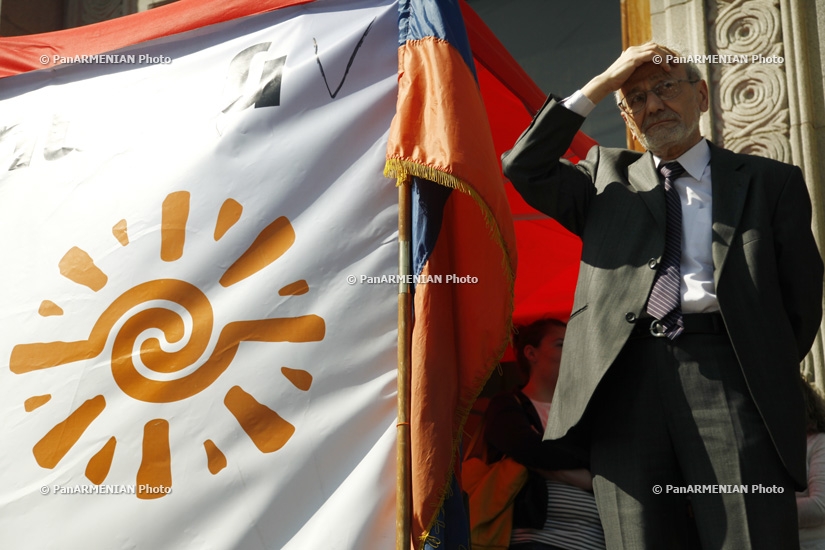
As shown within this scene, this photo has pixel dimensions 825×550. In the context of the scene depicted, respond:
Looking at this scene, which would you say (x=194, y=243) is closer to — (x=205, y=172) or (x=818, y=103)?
(x=205, y=172)

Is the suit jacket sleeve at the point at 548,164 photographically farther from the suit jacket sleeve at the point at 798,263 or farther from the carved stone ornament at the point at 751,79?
the carved stone ornament at the point at 751,79

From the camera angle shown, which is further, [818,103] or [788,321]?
[818,103]

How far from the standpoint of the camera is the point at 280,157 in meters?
3.66

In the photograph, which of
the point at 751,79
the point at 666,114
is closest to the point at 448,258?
the point at 666,114

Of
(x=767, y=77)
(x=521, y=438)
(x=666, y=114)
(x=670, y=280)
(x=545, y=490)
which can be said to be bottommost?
(x=545, y=490)

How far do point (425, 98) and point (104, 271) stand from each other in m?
1.36

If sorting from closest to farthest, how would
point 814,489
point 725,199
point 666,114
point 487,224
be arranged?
point 725,199 → point 666,114 → point 487,224 → point 814,489

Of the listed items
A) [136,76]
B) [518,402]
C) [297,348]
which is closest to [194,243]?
[297,348]

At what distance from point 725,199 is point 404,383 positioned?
113cm

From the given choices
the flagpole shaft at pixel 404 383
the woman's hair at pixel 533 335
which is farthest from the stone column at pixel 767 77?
the flagpole shaft at pixel 404 383

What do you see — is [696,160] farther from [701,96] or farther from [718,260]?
[718,260]

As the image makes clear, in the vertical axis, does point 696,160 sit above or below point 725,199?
above

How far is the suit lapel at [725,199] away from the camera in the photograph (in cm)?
286

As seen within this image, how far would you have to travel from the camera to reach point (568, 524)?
347 cm
